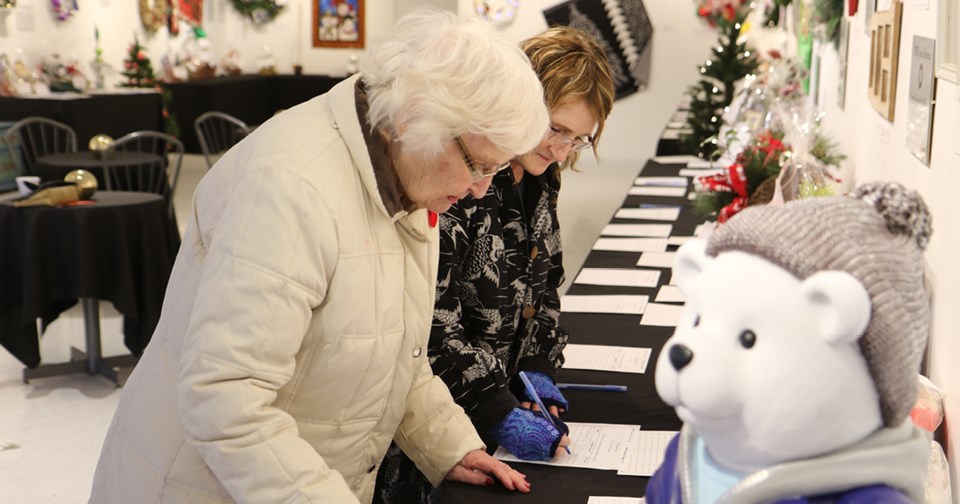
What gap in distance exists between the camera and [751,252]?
869mm

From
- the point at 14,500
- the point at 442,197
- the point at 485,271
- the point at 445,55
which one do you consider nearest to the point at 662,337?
the point at 485,271

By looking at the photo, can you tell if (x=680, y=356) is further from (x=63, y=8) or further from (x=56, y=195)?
(x=63, y=8)

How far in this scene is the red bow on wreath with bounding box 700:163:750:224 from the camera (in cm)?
296

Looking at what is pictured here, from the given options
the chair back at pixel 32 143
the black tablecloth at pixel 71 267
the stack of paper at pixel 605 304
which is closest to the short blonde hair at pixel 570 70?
the stack of paper at pixel 605 304

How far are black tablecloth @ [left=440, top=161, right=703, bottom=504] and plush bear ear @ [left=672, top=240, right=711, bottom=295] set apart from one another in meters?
0.76

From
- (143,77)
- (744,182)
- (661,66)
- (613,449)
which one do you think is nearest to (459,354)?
(613,449)

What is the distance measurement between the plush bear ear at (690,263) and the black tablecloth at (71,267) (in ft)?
13.2

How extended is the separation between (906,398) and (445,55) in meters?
0.75

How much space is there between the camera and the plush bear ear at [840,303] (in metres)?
0.79

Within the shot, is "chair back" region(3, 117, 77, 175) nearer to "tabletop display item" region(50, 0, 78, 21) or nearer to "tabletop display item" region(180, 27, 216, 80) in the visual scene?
"tabletop display item" region(50, 0, 78, 21)

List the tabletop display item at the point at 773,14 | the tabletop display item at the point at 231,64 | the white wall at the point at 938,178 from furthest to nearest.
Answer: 1. the tabletop display item at the point at 231,64
2. the tabletop display item at the point at 773,14
3. the white wall at the point at 938,178

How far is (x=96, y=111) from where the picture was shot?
9516 millimetres

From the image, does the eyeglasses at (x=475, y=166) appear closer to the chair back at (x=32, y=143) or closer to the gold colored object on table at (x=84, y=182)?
the gold colored object on table at (x=84, y=182)

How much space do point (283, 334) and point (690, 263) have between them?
1.86 feet
